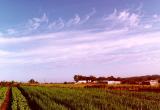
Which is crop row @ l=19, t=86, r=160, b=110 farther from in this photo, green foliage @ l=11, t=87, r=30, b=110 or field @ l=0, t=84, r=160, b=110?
green foliage @ l=11, t=87, r=30, b=110

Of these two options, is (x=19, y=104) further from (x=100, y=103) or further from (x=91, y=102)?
(x=100, y=103)

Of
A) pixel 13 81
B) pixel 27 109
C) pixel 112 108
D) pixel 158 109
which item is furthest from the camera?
pixel 13 81

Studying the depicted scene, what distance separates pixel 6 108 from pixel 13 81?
74.6 m

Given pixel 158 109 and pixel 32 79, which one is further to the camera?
pixel 32 79

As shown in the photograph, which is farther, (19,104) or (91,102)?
(19,104)

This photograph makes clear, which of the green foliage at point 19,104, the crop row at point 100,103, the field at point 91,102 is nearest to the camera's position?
the crop row at point 100,103

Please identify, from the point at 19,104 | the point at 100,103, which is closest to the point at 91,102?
the point at 100,103

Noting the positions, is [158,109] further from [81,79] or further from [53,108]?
[81,79]

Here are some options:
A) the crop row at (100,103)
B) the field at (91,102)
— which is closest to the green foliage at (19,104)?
the field at (91,102)

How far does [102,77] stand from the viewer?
362ft

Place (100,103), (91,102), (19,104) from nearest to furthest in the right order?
(100,103)
(91,102)
(19,104)

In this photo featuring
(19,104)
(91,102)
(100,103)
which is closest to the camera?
(100,103)

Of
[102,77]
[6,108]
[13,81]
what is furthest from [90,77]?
[6,108]

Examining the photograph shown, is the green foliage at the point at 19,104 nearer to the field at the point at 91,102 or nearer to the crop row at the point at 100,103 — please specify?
the field at the point at 91,102
